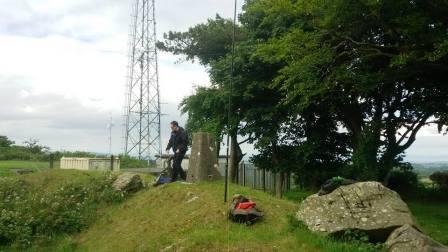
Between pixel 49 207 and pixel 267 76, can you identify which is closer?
pixel 49 207

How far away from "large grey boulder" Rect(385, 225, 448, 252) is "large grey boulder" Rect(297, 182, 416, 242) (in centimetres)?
38

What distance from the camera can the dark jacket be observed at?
15.9 metres

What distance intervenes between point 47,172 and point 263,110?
338 inches

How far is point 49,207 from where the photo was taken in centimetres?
1594

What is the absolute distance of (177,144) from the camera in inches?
627

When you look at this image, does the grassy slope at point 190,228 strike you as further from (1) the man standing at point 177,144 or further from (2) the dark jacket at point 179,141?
(2) the dark jacket at point 179,141

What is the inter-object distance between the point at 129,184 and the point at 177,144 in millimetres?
2104

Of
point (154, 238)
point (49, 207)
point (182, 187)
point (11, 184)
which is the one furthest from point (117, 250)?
point (11, 184)

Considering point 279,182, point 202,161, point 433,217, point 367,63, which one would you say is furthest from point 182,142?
point 279,182

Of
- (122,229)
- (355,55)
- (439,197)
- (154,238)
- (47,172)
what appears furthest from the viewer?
(439,197)

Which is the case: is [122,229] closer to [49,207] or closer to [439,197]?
[49,207]

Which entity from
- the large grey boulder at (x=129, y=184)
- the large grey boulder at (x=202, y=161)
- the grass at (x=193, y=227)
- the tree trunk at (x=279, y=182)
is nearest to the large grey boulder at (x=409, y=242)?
the grass at (x=193, y=227)

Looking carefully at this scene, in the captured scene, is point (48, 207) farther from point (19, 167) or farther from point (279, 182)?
point (19, 167)

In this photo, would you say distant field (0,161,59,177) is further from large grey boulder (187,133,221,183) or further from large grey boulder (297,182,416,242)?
large grey boulder (297,182,416,242)
